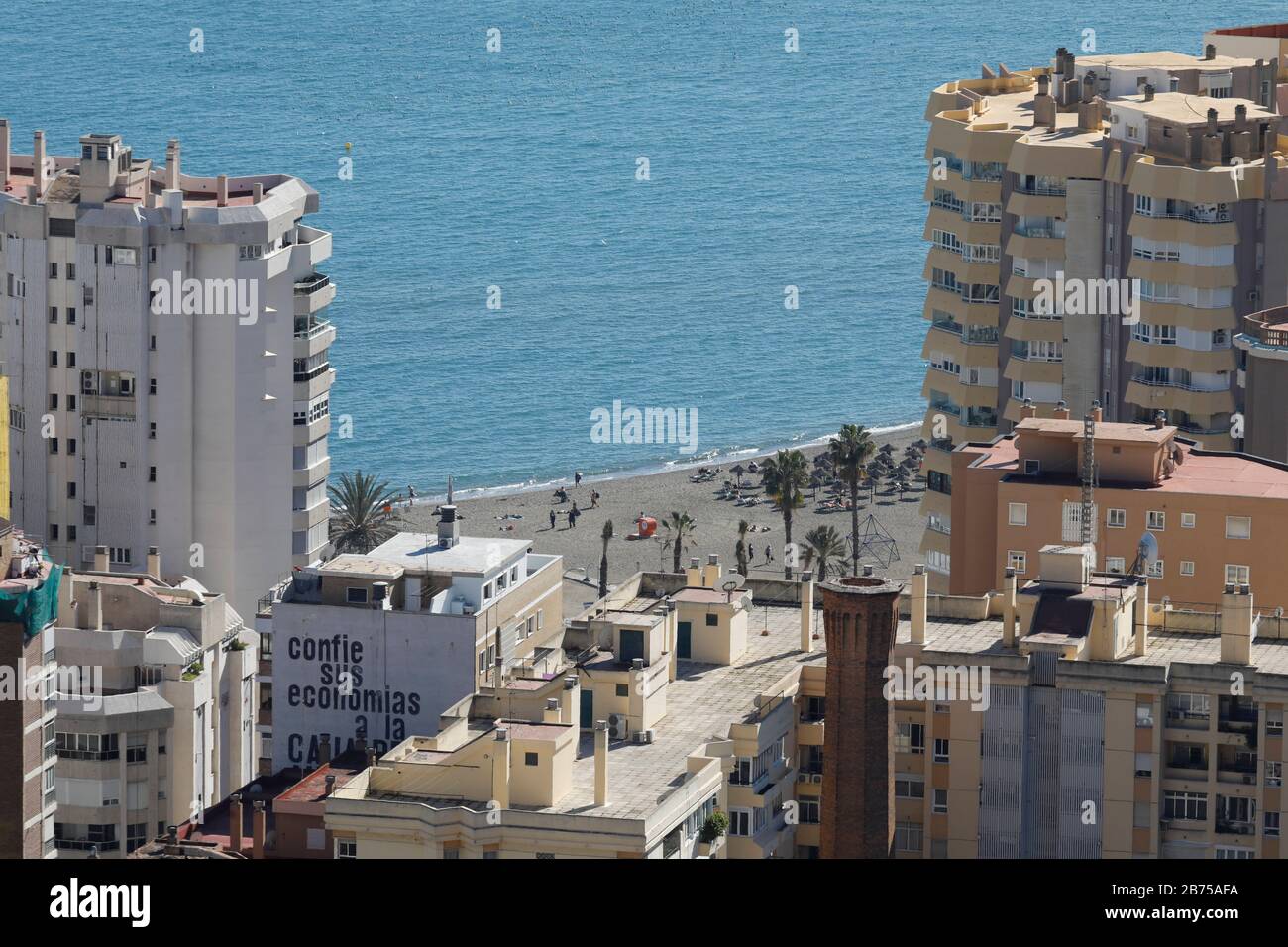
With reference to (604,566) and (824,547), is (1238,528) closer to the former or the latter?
(824,547)

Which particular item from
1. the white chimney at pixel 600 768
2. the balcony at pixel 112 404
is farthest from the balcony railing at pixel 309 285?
the white chimney at pixel 600 768

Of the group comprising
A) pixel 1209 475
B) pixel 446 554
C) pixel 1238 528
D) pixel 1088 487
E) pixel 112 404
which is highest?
pixel 1088 487

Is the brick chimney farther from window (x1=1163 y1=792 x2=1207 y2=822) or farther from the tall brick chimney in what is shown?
window (x1=1163 y1=792 x2=1207 y2=822)

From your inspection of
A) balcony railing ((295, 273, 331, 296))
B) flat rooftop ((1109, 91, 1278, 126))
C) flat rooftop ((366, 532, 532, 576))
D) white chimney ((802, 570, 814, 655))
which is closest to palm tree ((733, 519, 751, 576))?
balcony railing ((295, 273, 331, 296))

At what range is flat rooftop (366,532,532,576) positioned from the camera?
112 m

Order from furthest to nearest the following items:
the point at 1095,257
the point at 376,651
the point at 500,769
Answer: the point at 1095,257 < the point at 376,651 < the point at 500,769

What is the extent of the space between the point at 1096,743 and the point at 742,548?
87.0 m

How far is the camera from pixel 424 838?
8706cm

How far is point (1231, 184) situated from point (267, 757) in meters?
51.6

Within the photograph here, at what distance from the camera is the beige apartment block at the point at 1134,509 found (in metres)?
110

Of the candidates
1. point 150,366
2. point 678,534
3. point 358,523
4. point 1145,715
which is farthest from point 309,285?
point 1145,715

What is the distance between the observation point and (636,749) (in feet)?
312

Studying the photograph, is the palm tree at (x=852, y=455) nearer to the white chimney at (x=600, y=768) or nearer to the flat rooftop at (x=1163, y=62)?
the flat rooftop at (x=1163, y=62)
